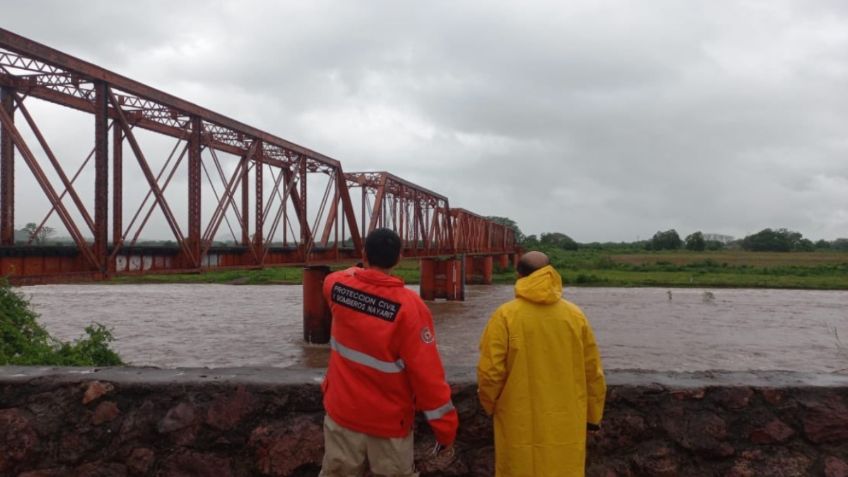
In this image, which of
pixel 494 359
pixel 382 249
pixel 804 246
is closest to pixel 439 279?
pixel 494 359

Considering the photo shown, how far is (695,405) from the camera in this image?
323 cm

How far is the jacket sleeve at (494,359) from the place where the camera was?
2594 mm

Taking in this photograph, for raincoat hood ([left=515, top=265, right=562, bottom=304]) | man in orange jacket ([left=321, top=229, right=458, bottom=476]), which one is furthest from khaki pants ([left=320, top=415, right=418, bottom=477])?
raincoat hood ([left=515, top=265, right=562, bottom=304])

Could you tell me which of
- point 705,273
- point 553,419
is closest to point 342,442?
point 553,419

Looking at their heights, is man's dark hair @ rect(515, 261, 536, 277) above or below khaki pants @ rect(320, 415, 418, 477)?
above

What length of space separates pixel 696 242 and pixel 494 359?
368ft

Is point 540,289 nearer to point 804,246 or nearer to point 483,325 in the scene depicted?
point 483,325

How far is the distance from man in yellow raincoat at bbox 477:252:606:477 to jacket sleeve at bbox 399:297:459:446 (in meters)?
0.28

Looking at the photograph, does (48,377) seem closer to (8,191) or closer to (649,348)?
(8,191)

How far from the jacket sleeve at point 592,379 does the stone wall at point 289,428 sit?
0.53 meters

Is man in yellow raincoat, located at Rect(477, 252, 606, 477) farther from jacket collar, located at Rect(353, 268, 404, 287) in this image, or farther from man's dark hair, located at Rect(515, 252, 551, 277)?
jacket collar, located at Rect(353, 268, 404, 287)

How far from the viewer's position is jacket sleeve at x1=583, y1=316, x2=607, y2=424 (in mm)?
2654

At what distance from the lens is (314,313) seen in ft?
61.7

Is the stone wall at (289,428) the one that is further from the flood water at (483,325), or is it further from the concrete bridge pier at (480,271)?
the concrete bridge pier at (480,271)
